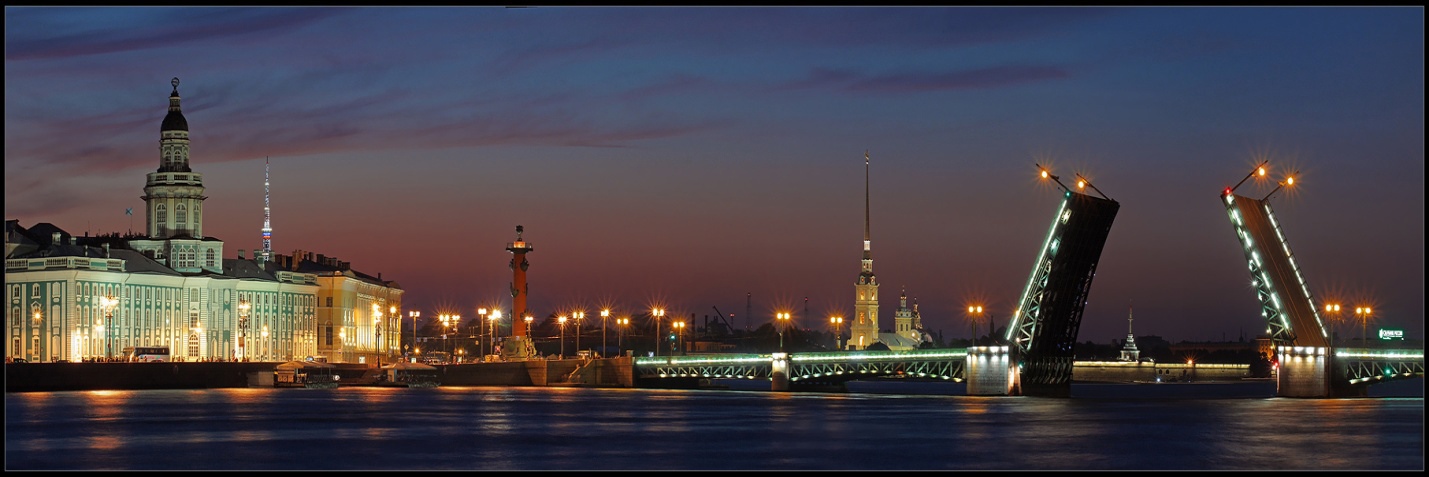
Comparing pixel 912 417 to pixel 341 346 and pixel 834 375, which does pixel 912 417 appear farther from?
pixel 341 346

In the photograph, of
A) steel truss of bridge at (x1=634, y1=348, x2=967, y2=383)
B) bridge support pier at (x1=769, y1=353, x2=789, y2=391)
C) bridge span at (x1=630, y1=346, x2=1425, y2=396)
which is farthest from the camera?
bridge support pier at (x1=769, y1=353, x2=789, y2=391)

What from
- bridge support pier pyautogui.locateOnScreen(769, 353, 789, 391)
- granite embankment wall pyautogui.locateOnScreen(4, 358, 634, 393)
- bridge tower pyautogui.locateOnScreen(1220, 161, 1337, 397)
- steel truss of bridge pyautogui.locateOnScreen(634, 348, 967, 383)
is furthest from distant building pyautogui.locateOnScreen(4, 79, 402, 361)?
bridge tower pyautogui.locateOnScreen(1220, 161, 1337, 397)

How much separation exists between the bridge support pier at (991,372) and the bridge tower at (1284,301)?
9.91 metres

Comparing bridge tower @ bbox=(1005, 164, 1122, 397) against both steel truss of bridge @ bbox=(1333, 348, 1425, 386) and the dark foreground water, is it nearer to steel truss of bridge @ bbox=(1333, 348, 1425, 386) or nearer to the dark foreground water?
the dark foreground water

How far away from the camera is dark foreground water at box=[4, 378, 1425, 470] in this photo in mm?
37344

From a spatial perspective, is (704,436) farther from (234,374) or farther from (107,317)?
(107,317)

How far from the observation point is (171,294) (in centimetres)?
11612

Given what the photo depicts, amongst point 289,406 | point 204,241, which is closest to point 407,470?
point 289,406

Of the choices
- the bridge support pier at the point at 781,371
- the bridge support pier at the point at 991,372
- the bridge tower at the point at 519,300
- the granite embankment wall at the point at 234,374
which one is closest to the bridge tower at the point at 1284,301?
the bridge support pier at the point at 991,372

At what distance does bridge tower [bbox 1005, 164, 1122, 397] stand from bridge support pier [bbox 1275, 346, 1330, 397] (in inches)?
328

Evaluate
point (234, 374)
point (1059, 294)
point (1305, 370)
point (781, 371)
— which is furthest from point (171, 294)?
point (1305, 370)

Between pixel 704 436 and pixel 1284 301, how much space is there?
34106 mm

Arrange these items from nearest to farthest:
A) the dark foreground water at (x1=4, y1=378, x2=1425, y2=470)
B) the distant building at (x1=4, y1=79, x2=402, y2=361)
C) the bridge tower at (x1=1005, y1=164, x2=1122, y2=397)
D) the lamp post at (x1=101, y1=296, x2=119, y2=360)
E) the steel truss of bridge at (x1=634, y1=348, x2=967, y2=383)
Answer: the dark foreground water at (x1=4, y1=378, x2=1425, y2=470)
the bridge tower at (x1=1005, y1=164, x2=1122, y2=397)
the steel truss of bridge at (x1=634, y1=348, x2=967, y2=383)
the lamp post at (x1=101, y1=296, x2=119, y2=360)
the distant building at (x1=4, y1=79, x2=402, y2=361)

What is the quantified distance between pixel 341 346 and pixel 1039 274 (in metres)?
78.9
